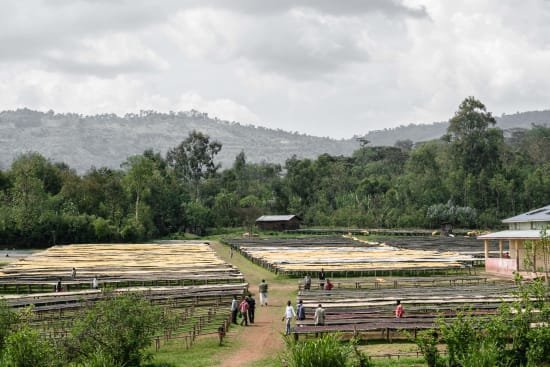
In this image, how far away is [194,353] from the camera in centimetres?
1823

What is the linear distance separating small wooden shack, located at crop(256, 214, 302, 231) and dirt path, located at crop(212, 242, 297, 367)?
5087cm

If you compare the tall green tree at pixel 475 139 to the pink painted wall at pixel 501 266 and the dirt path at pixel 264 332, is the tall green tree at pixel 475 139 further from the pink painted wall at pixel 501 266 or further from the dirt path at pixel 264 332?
the dirt path at pixel 264 332

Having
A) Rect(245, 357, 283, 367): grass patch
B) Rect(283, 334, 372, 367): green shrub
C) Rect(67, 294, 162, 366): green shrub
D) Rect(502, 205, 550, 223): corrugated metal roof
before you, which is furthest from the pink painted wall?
Rect(67, 294, 162, 366): green shrub

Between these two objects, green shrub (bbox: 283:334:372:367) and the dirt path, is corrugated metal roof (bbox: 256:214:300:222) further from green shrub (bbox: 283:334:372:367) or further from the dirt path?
green shrub (bbox: 283:334:372:367)

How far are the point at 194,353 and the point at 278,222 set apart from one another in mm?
69076

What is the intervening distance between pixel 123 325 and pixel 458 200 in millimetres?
83448

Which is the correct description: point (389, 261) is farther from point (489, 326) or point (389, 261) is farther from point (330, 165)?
point (330, 165)

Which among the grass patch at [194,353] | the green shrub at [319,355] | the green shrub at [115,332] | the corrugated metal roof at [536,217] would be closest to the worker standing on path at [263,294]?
the grass patch at [194,353]

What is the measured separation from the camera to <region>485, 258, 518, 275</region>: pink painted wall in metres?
37.3

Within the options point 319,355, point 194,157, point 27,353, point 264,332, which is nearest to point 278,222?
point 194,157

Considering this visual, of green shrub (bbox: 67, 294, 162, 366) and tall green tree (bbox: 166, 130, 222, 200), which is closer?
green shrub (bbox: 67, 294, 162, 366)

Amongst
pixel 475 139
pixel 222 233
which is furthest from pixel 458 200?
pixel 222 233

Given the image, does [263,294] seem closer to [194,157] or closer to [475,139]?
[475,139]

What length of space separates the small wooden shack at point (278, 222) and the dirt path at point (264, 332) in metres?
50.9
